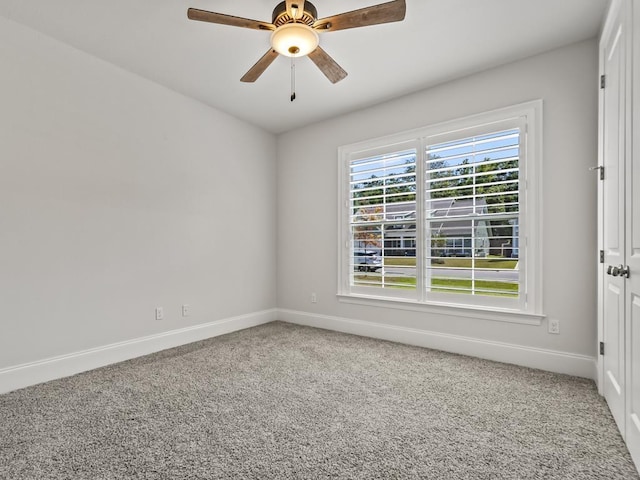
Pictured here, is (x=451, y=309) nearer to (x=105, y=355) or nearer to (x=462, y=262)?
(x=462, y=262)

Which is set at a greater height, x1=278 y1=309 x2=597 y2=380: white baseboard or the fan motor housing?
the fan motor housing

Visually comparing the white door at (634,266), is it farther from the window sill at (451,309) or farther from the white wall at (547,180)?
→ the window sill at (451,309)

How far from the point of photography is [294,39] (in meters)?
2.06

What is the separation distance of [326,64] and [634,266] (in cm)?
216

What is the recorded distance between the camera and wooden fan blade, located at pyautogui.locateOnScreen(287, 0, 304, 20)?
188 cm

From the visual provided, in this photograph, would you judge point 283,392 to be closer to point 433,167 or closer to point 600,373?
point 600,373

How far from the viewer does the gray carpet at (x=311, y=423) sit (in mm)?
1549

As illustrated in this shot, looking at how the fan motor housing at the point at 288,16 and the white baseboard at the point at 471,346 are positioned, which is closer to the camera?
the fan motor housing at the point at 288,16

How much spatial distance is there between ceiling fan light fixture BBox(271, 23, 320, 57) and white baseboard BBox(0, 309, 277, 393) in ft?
9.21

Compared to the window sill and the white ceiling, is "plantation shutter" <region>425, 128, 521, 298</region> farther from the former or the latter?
the white ceiling

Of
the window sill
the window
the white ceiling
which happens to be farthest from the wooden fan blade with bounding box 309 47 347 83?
the window sill

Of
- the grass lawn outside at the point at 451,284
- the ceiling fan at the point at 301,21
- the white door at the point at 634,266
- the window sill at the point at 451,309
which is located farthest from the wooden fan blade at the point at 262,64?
the window sill at the point at 451,309

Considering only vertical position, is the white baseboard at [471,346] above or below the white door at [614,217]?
below

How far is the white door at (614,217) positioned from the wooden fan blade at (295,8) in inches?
68.7
